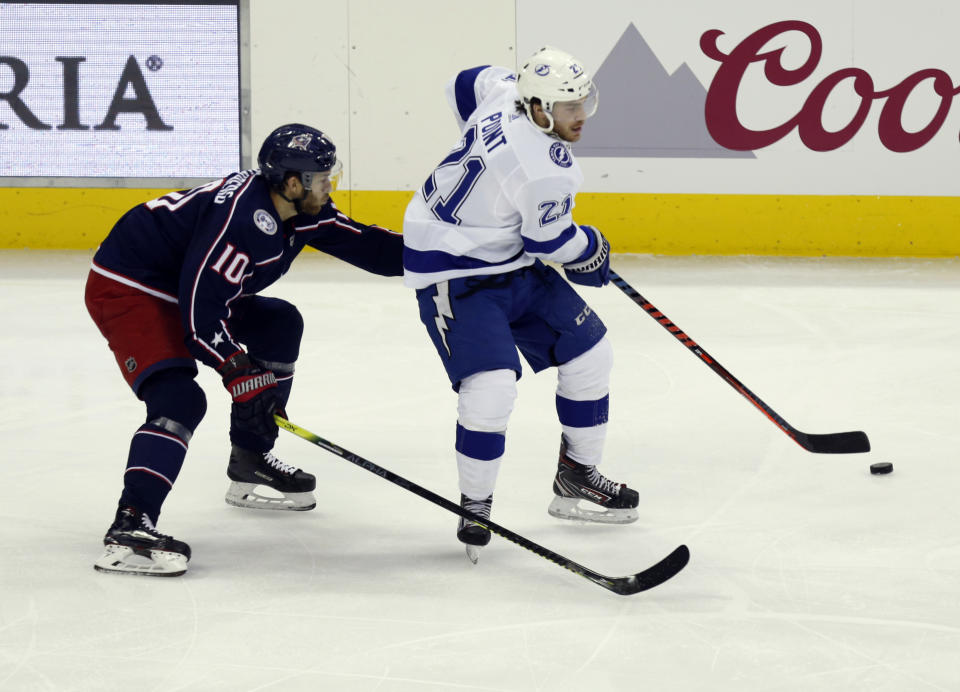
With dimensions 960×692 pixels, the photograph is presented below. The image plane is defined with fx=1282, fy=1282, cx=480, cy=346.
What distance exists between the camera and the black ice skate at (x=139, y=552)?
2.42 meters

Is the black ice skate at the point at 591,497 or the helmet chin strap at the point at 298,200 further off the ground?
the helmet chin strap at the point at 298,200

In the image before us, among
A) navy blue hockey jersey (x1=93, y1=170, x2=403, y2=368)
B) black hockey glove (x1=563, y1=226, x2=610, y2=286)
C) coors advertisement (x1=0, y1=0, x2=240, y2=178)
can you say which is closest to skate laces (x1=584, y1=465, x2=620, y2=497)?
black hockey glove (x1=563, y1=226, x2=610, y2=286)

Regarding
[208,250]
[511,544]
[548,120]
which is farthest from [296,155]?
[511,544]

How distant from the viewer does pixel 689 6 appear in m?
7.22

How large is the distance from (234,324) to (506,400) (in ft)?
2.27

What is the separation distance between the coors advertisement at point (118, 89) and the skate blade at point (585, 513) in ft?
16.6

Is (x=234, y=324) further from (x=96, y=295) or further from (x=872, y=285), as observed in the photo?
(x=872, y=285)

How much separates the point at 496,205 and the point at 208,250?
0.57m

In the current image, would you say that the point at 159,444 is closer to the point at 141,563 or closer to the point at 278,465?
the point at 141,563

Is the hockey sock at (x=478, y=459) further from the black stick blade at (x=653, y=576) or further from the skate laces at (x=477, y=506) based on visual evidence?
the black stick blade at (x=653, y=576)

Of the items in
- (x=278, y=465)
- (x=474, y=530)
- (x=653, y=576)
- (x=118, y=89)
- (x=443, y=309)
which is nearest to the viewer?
(x=653, y=576)

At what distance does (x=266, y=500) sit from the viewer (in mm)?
2914

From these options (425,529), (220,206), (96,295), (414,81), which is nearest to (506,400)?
(425,529)

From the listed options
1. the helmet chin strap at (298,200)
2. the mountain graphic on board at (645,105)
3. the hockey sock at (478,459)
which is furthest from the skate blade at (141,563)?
the mountain graphic on board at (645,105)
